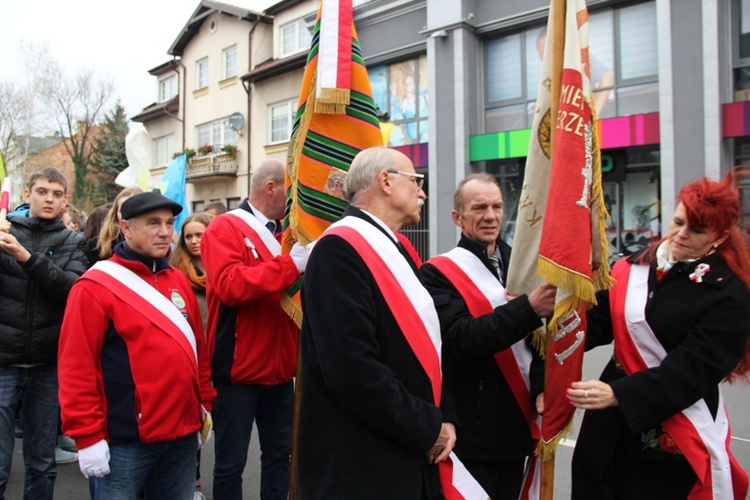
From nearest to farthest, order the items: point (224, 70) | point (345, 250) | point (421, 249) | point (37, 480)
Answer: point (345, 250) → point (37, 480) → point (421, 249) → point (224, 70)

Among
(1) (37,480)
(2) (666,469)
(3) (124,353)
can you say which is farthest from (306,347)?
(1) (37,480)

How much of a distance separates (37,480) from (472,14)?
44.1 feet

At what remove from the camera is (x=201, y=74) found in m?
25.1

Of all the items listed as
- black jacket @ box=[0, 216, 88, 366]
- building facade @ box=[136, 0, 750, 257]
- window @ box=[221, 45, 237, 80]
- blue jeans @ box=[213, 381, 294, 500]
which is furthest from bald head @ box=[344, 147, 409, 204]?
window @ box=[221, 45, 237, 80]

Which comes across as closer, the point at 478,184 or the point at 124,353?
the point at 124,353

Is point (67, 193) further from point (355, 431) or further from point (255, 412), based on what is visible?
point (355, 431)

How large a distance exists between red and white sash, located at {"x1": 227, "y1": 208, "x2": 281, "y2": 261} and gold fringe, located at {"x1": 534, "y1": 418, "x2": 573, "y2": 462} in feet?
5.81

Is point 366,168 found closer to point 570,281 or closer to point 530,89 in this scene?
point 570,281

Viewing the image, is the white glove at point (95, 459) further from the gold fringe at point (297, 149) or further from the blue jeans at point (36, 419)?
the gold fringe at point (297, 149)

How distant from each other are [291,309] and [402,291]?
1.32 meters

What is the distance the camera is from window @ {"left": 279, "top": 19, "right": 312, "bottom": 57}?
20375mm

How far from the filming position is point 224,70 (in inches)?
933

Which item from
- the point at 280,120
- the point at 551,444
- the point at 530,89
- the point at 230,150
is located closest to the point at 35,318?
the point at 551,444

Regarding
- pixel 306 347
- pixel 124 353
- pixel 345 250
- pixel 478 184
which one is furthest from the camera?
pixel 478 184
